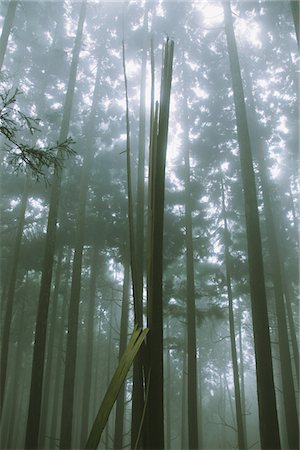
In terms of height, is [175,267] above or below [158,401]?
above

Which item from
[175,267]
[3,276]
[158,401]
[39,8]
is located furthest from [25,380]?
[158,401]

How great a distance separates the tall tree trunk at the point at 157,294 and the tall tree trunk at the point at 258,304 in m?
5.18

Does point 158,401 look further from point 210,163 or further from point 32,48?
point 32,48

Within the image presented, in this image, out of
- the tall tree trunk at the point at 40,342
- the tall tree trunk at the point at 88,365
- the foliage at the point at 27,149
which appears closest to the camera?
the foliage at the point at 27,149

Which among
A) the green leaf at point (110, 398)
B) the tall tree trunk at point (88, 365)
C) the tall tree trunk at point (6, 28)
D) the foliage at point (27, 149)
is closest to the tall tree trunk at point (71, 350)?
the tall tree trunk at point (88, 365)

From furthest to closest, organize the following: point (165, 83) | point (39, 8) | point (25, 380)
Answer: point (25, 380)
point (39, 8)
point (165, 83)

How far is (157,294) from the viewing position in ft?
2.38

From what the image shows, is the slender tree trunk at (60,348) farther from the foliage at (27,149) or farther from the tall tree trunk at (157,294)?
the tall tree trunk at (157,294)

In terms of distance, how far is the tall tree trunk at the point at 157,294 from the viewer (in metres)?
0.68

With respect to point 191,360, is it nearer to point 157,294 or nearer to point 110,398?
point 157,294

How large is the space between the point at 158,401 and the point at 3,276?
17.4 meters

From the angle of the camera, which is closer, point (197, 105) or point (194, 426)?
point (194, 426)

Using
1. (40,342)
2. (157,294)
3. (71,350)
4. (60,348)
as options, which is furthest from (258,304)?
(60,348)

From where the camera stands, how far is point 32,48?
14.5 metres
